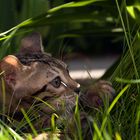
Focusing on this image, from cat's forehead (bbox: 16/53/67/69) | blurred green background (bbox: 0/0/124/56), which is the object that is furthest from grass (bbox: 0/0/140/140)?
blurred green background (bbox: 0/0/124/56)

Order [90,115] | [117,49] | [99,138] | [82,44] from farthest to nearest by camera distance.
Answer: [117,49], [82,44], [90,115], [99,138]

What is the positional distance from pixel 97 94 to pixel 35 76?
0.26 meters

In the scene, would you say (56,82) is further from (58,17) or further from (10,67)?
(58,17)

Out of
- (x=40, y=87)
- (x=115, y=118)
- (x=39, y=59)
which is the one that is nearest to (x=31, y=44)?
(x=39, y=59)

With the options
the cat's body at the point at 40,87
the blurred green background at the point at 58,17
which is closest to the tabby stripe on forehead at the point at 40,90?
the cat's body at the point at 40,87

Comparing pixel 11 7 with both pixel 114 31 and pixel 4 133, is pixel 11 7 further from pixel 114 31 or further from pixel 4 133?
pixel 4 133

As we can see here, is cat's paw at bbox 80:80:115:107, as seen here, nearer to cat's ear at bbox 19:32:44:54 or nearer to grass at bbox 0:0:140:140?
grass at bbox 0:0:140:140

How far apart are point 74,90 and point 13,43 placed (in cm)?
95

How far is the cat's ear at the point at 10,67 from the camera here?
2139 millimetres

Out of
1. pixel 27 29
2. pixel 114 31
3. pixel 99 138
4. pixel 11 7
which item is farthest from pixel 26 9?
pixel 99 138

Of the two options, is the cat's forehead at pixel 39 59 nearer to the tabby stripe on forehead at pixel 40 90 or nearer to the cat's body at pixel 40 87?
the cat's body at pixel 40 87

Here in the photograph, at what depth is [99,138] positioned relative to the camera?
176 centimetres

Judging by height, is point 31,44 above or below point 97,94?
above

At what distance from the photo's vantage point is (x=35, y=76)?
2230mm
